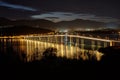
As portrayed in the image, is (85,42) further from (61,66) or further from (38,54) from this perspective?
(61,66)

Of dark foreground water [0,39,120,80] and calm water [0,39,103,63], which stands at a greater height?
dark foreground water [0,39,120,80]

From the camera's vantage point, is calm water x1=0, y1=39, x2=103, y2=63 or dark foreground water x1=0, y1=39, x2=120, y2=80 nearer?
dark foreground water x1=0, y1=39, x2=120, y2=80

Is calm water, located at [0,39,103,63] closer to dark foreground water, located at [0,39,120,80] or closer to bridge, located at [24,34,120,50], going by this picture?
dark foreground water, located at [0,39,120,80]

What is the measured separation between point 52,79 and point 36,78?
2.05ft

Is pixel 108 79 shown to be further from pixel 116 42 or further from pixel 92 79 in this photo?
pixel 116 42

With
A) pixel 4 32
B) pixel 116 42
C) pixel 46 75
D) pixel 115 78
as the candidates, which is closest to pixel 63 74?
pixel 46 75

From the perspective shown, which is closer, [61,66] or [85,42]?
[61,66]

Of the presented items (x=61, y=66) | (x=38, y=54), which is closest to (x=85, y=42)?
(x=38, y=54)

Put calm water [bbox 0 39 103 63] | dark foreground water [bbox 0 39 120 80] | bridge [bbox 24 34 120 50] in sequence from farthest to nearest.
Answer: bridge [bbox 24 34 120 50], calm water [bbox 0 39 103 63], dark foreground water [bbox 0 39 120 80]

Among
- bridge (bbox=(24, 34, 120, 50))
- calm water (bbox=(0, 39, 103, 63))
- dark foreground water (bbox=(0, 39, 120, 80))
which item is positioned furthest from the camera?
bridge (bbox=(24, 34, 120, 50))

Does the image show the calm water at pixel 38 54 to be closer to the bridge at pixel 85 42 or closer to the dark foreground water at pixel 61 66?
the dark foreground water at pixel 61 66

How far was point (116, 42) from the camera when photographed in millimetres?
29109

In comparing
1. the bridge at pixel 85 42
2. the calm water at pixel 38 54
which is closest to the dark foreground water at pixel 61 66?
the calm water at pixel 38 54

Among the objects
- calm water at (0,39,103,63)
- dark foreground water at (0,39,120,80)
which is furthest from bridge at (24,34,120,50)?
dark foreground water at (0,39,120,80)
